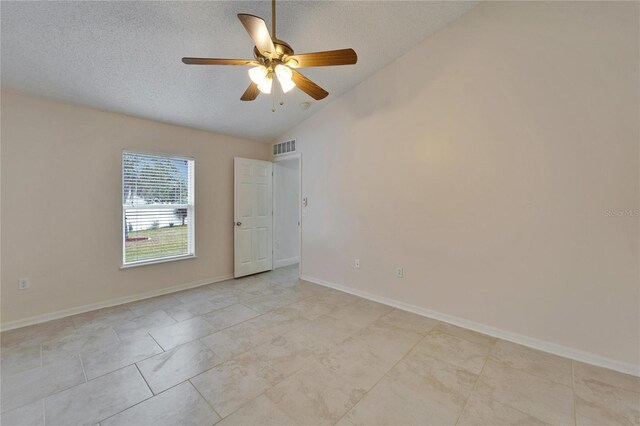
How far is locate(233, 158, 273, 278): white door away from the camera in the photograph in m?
4.61

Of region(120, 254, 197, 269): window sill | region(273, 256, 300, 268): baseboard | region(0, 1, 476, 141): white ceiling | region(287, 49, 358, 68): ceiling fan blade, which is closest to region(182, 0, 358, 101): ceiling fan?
region(287, 49, 358, 68): ceiling fan blade

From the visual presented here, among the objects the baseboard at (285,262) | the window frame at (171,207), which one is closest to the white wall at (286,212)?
the baseboard at (285,262)

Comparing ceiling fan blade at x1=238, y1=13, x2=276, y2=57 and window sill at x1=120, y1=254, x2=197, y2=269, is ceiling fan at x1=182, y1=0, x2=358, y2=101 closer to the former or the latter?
ceiling fan blade at x1=238, y1=13, x2=276, y2=57

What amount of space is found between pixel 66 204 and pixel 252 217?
2464mm

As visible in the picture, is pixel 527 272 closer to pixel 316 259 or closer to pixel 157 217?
pixel 316 259

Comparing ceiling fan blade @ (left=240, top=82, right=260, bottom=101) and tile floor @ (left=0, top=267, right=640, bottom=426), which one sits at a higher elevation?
ceiling fan blade @ (left=240, top=82, right=260, bottom=101)

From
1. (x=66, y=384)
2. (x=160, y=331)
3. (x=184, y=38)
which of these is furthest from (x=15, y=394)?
(x=184, y=38)

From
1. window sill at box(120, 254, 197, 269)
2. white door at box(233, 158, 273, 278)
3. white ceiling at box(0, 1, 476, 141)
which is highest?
white ceiling at box(0, 1, 476, 141)

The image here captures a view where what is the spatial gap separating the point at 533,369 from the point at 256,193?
4303 millimetres

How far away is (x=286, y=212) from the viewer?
5562 millimetres

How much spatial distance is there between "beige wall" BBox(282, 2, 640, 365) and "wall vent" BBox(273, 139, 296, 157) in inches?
53.3

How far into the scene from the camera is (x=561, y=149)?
2.36 m

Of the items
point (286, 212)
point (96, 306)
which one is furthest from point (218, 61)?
point (286, 212)

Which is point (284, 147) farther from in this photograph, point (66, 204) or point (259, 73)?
point (66, 204)
